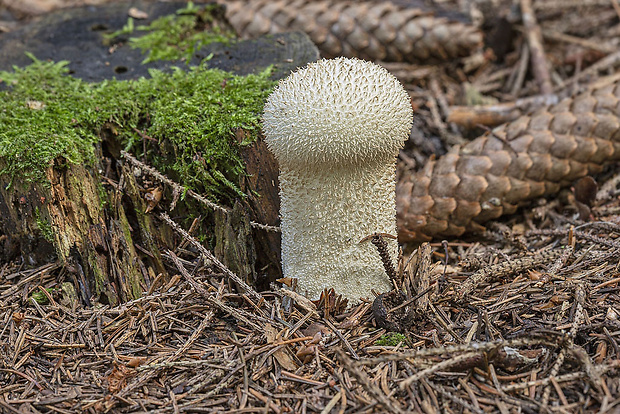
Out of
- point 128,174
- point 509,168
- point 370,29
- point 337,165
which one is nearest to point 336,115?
point 337,165

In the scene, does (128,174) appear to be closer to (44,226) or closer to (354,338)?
(44,226)

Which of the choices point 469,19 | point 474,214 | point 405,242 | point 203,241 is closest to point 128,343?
point 203,241

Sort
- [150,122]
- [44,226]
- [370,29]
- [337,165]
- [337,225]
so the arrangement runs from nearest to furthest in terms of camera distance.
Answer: [337,165], [337,225], [44,226], [150,122], [370,29]

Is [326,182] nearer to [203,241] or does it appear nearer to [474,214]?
[203,241]

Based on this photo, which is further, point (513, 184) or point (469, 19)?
point (469, 19)

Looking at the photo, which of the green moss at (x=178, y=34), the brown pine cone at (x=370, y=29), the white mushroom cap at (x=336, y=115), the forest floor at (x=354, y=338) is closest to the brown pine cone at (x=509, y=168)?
the forest floor at (x=354, y=338)

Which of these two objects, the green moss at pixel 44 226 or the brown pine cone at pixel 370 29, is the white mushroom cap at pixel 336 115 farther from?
the brown pine cone at pixel 370 29

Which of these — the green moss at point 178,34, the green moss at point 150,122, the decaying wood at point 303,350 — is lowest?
the decaying wood at point 303,350

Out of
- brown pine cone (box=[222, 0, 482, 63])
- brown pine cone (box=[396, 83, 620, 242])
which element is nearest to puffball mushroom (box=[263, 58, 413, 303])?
brown pine cone (box=[396, 83, 620, 242])
